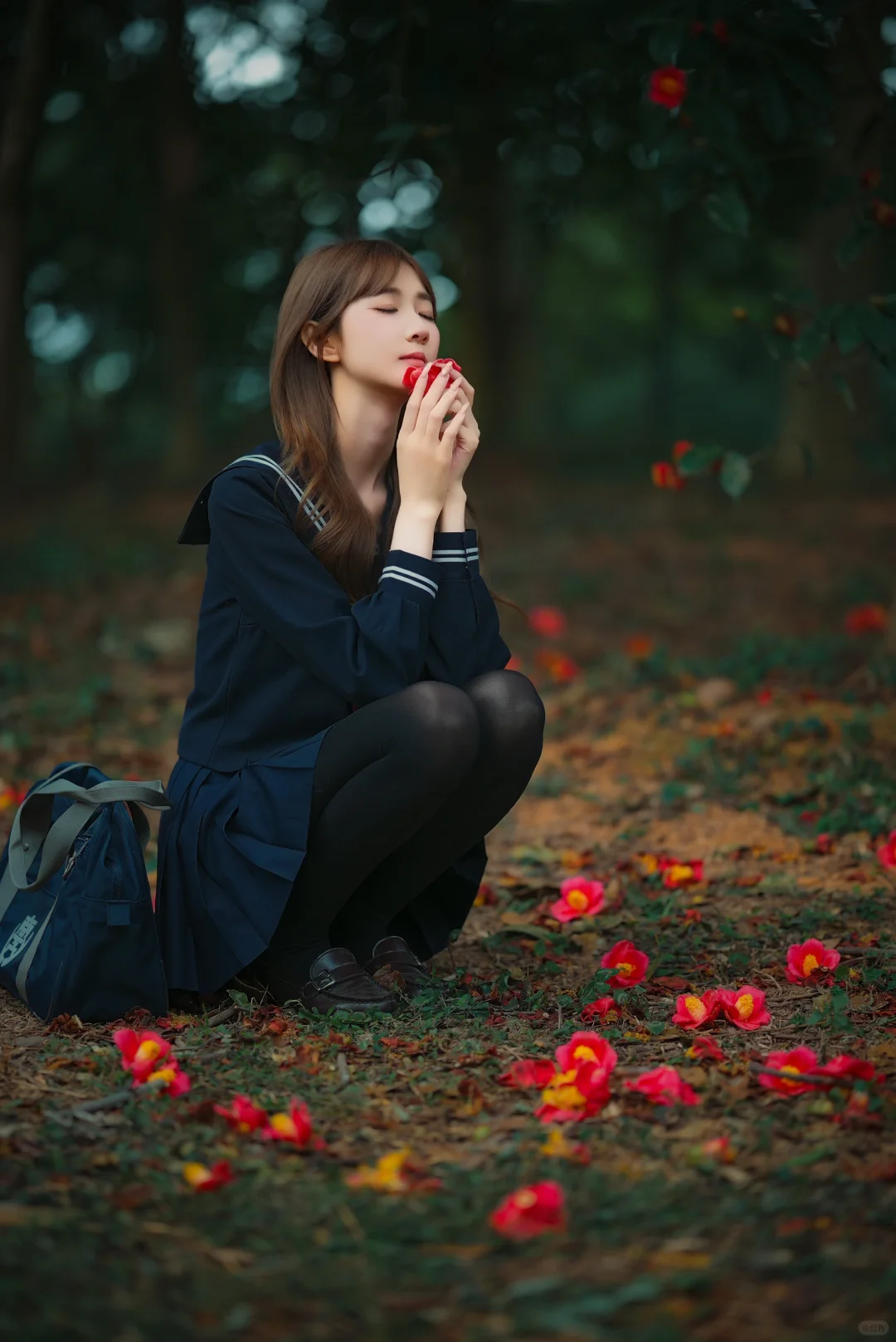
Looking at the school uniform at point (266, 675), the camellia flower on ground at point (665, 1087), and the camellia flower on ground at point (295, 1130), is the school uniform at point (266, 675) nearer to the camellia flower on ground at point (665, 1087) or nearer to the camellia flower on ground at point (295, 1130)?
the camellia flower on ground at point (295, 1130)

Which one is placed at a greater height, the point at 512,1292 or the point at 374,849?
the point at 374,849

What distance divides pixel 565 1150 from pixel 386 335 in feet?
5.10

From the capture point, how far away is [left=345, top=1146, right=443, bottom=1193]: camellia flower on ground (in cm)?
180

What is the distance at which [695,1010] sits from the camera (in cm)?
238

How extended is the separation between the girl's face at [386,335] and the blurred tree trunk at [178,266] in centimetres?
541

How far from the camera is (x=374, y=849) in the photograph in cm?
254

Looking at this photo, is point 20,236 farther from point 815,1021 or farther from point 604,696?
point 815,1021

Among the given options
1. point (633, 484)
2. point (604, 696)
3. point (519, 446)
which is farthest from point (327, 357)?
point (519, 446)

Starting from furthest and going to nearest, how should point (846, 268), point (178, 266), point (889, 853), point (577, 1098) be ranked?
point (178, 266) → point (846, 268) → point (889, 853) → point (577, 1098)

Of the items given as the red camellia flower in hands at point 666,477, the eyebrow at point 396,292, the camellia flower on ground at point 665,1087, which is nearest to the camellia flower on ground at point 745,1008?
the camellia flower on ground at point 665,1087

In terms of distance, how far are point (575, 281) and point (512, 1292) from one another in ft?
62.0

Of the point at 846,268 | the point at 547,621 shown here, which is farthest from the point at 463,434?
the point at 846,268

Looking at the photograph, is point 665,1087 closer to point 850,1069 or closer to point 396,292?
point 850,1069

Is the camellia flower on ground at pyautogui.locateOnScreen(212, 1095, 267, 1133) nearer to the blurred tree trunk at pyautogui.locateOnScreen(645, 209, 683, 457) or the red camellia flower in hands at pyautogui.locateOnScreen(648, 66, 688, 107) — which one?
the red camellia flower in hands at pyautogui.locateOnScreen(648, 66, 688, 107)
